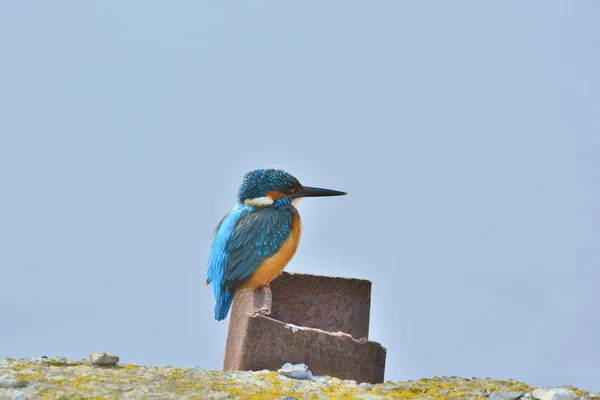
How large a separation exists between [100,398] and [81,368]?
86 centimetres

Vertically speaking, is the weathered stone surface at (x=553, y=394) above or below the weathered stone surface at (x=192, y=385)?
above

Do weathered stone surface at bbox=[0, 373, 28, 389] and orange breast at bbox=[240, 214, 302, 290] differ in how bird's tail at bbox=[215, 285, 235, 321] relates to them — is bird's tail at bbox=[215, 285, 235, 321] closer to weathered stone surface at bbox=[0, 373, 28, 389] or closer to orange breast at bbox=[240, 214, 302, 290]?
orange breast at bbox=[240, 214, 302, 290]

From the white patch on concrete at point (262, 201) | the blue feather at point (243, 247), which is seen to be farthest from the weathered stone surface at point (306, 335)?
the white patch on concrete at point (262, 201)

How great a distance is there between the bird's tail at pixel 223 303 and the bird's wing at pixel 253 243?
0.21 feet

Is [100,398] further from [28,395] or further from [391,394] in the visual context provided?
[391,394]

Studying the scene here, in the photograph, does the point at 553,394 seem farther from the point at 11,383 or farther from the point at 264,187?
the point at 11,383

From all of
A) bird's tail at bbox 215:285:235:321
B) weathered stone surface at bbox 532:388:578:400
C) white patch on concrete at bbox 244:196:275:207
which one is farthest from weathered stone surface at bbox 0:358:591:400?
white patch on concrete at bbox 244:196:275:207

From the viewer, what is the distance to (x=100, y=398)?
498 centimetres

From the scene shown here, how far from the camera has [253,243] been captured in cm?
693

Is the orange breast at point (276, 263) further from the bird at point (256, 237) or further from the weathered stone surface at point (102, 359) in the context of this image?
the weathered stone surface at point (102, 359)

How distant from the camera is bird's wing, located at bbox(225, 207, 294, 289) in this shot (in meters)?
6.90

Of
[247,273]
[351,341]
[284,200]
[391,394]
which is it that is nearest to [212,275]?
[247,273]

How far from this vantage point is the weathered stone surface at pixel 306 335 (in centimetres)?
643

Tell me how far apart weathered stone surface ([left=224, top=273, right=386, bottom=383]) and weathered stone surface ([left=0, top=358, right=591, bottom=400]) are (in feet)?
0.66
